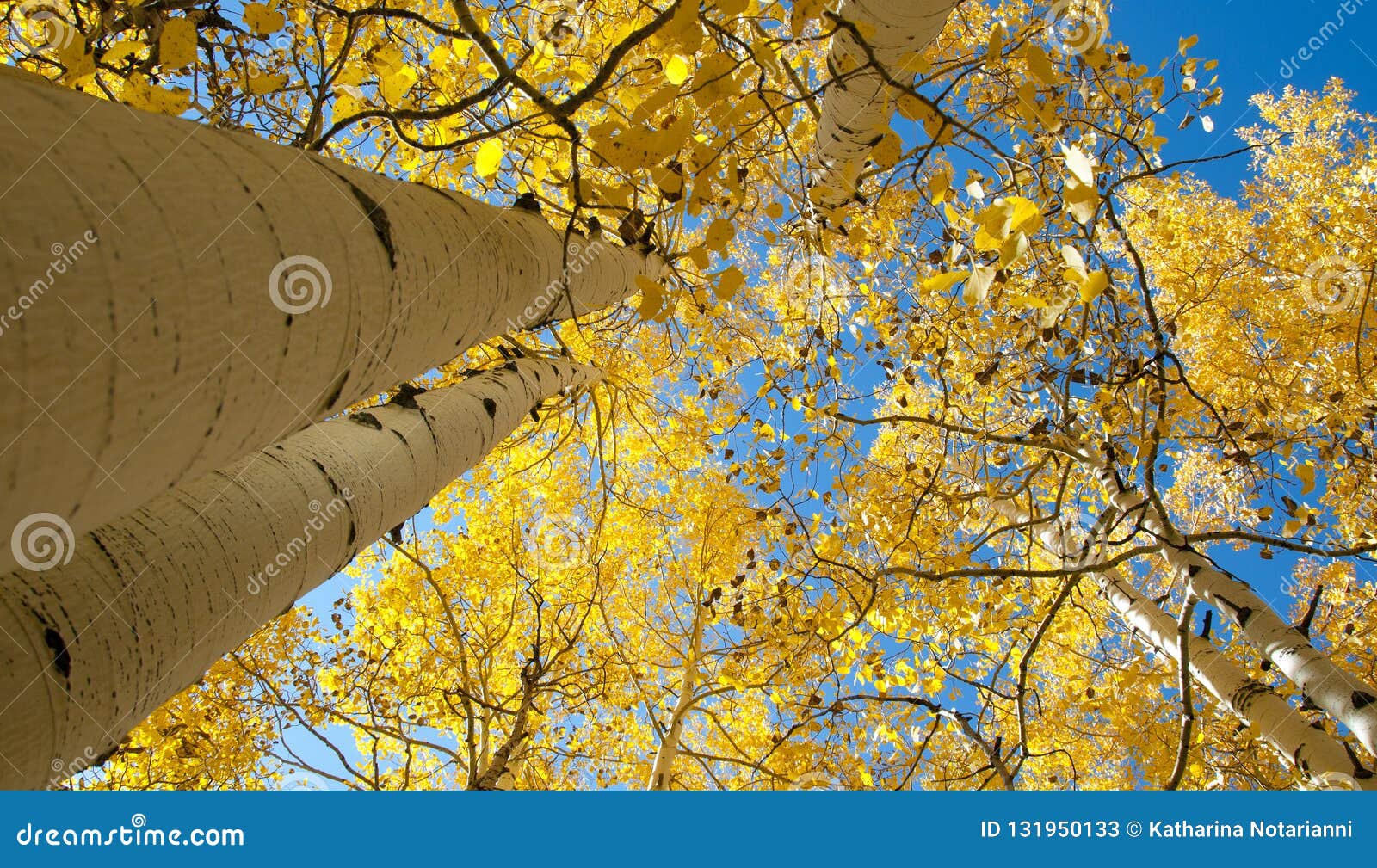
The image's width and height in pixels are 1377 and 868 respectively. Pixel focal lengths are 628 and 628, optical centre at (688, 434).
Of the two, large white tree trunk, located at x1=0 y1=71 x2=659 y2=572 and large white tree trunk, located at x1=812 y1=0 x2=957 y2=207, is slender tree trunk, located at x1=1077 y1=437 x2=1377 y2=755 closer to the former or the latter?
large white tree trunk, located at x1=812 y1=0 x2=957 y2=207

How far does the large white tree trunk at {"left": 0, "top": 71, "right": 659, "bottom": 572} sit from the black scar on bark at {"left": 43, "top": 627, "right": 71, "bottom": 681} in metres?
0.15

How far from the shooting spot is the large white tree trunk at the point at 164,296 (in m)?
0.43

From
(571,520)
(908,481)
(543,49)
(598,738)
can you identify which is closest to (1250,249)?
(908,481)

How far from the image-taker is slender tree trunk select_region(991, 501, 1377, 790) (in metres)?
2.52

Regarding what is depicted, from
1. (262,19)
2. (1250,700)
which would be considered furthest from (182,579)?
(1250,700)

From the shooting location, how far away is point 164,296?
20.0 inches

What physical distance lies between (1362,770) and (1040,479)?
10.5 feet

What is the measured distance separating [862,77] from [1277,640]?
10.1ft

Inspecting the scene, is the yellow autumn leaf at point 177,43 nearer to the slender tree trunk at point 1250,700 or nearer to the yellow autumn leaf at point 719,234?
the yellow autumn leaf at point 719,234

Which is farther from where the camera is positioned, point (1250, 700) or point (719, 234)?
point (1250, 700)

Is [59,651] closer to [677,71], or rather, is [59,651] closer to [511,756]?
[677,71]

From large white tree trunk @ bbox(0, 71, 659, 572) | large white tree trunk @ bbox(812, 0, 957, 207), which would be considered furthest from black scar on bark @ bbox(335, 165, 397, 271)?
large white tree trunk @ bbox(812, 0, 957, 207)

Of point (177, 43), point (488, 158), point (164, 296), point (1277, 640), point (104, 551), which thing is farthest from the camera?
point (1277, 640)

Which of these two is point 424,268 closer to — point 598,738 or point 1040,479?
point 1040,479
